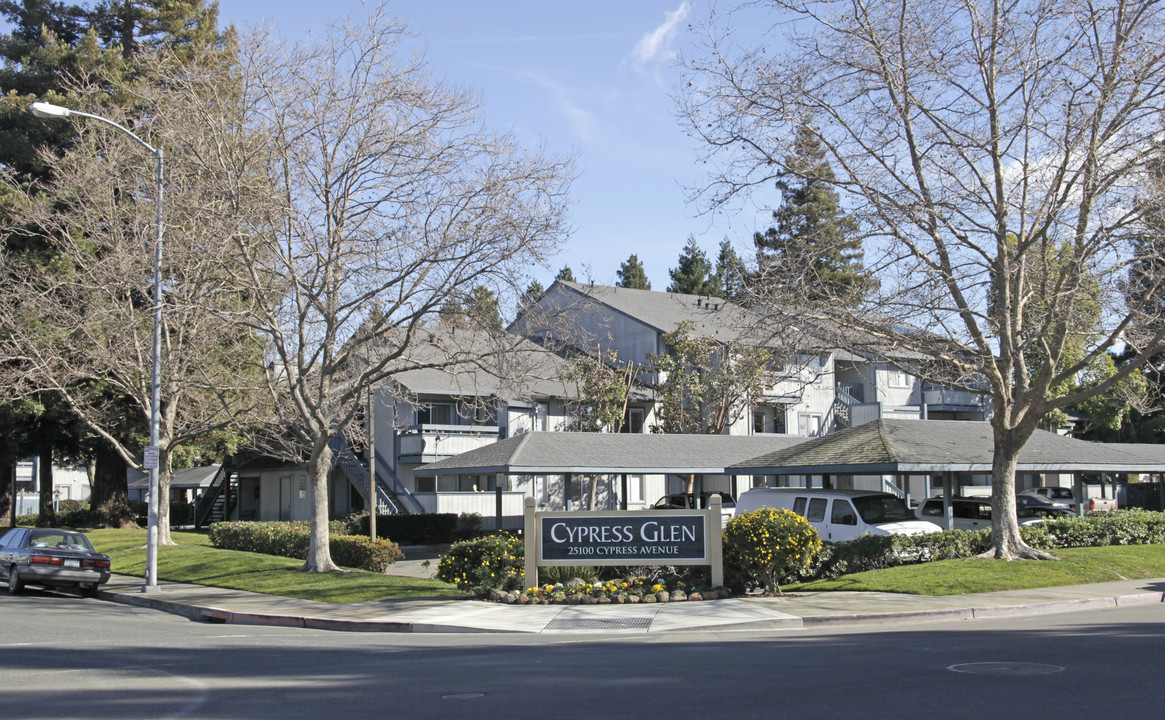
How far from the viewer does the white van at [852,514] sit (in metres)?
22.6

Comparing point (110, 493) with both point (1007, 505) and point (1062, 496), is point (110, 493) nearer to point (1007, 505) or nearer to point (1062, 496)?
point (1007, 505)

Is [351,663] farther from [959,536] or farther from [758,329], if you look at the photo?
[959,536]

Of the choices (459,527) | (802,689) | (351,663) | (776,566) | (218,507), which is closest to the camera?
(802,689)

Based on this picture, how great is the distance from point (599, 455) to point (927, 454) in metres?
11.4

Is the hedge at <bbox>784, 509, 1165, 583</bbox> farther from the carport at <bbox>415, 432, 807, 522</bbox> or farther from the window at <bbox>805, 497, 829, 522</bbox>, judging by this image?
the carport at <bbox>415, 432, 807, 522</bbox>

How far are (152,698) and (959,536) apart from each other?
17.9 m

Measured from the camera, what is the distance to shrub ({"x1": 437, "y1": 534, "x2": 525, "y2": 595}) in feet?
62.4

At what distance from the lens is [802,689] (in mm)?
8742

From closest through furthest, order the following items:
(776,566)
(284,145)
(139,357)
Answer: (776,566) < (284,145) < (139,357)

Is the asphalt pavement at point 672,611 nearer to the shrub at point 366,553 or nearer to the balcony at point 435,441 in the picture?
the shrub at point 366,553

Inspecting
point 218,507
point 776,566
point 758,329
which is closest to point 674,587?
point 776,566

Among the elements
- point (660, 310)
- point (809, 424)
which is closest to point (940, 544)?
point (809, 424)

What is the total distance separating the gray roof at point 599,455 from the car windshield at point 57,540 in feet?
37.9

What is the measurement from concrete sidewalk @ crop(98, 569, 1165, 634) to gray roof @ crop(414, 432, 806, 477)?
38.6 ft
